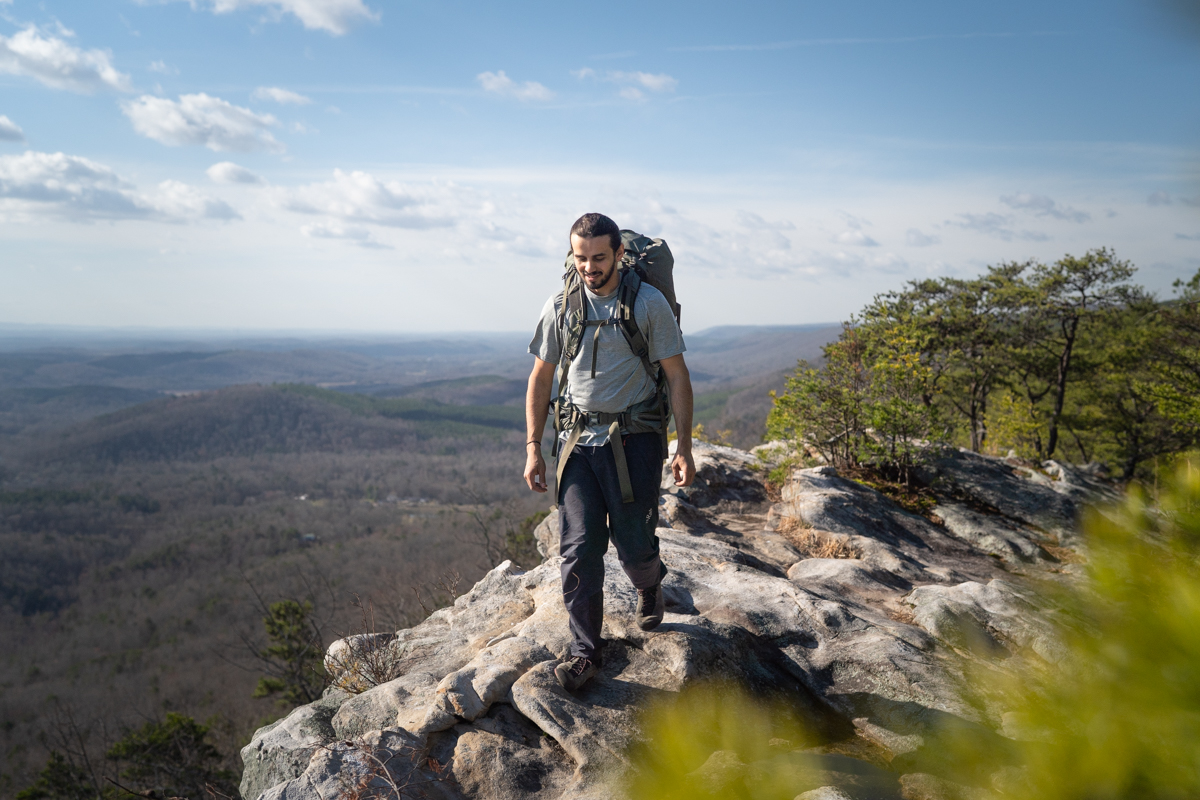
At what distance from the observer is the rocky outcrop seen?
358 cm

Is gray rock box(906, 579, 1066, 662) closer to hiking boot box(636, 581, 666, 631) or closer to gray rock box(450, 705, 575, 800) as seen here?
hiking boot box(636, 581, 666, 631)

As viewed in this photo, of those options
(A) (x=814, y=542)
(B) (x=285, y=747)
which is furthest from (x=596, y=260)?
(A) (x=814, y=542)

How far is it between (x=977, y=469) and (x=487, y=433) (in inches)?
6647

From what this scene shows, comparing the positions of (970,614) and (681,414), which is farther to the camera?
(970,614)

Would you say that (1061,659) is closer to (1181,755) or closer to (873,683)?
(1181,755)

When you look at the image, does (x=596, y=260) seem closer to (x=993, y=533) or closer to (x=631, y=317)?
(x=631, y=317)

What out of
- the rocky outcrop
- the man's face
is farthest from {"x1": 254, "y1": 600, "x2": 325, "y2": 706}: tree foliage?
the man's face

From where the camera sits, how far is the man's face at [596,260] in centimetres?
389

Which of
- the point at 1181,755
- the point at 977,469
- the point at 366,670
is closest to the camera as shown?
the point at 1181,755

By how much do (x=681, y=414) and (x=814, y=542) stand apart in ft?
16.0

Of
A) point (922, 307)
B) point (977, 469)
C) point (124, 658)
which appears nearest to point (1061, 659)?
point (977, 469)

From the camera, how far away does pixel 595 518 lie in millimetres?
4168

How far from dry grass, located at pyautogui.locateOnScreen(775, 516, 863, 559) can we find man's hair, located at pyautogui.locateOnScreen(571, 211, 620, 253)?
17.9 feet

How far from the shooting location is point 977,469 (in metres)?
11.2
